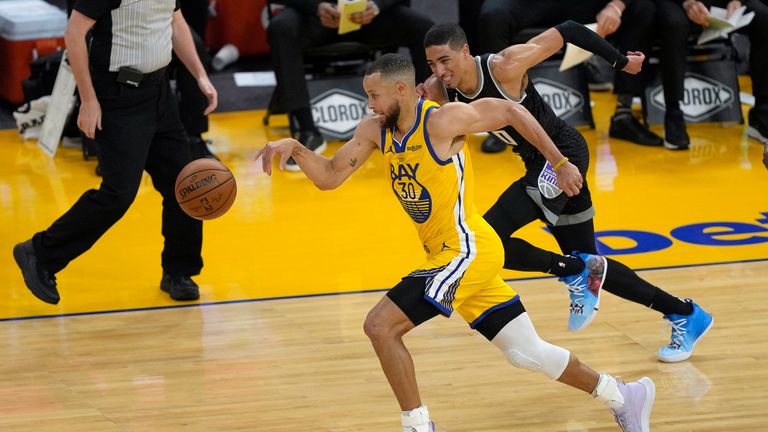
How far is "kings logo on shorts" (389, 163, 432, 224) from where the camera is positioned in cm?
449

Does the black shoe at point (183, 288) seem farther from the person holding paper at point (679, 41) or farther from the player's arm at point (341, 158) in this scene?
the person holding paper at point (679, 41)

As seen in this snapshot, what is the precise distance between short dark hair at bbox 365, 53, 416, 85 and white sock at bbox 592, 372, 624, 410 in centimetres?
139

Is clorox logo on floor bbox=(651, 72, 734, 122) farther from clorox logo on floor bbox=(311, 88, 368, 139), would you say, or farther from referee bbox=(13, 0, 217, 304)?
referee bbox=(13, 0, 217, 304)

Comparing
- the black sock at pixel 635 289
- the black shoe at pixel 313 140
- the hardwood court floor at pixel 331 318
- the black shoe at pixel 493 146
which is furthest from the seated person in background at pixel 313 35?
the black sock at pixel 635 289

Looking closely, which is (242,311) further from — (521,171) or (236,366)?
(521,171)

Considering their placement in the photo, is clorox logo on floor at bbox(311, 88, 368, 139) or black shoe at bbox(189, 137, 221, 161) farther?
clorox logo on floor at bbox(311, 88, 368, 139)

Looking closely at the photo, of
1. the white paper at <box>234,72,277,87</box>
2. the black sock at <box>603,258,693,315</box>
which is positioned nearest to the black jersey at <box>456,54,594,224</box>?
the black sock at <box>603,258,693,315</box>

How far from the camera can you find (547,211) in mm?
5434

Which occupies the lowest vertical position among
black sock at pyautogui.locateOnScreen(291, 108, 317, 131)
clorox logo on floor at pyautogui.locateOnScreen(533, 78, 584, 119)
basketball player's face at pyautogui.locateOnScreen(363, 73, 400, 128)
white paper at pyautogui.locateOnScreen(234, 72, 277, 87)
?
white paper at pyautogui.locateOnScreen(234, 72, 277, 87)

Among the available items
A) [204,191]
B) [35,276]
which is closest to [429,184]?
[204,191]

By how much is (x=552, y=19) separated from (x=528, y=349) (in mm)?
5625

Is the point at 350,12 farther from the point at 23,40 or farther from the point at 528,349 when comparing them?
the point at 528,349

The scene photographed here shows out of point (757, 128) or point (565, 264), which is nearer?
point (565, 264)

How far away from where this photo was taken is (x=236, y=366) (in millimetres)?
5598
